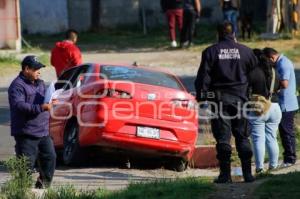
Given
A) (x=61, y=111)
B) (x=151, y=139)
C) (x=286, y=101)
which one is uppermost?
(x=286, y=101)

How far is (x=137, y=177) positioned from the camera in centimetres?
1320

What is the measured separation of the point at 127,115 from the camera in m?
13.4

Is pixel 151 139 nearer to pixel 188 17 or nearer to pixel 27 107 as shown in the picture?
pixel 27 107

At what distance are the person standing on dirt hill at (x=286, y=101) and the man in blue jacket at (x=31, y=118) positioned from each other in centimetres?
349

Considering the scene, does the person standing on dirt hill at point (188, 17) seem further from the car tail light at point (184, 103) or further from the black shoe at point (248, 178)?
the black shoe at point (248, 178)

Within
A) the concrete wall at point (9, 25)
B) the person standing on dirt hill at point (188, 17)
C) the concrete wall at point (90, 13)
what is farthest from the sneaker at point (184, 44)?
the concrete wall at point (90, 13)

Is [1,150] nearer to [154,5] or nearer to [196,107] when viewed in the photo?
[196,107]

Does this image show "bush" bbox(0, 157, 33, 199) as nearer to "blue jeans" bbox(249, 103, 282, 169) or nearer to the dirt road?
the dirt road

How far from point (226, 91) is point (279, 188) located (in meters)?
1.77

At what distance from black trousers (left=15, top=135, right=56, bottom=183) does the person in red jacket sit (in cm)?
626

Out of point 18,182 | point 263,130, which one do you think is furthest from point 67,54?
point 18,182

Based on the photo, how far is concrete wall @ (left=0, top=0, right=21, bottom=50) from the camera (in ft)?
91.9

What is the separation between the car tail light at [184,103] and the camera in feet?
45.1

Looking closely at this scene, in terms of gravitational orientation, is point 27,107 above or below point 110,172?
above
